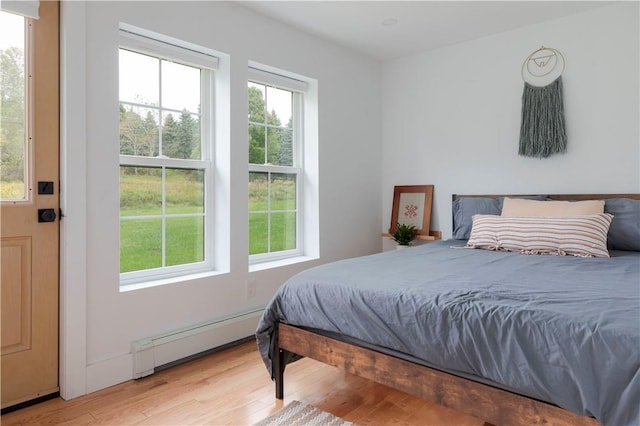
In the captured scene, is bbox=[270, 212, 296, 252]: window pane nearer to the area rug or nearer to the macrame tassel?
the area rug

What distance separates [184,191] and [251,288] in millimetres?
853

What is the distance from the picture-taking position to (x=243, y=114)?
9.64 feet

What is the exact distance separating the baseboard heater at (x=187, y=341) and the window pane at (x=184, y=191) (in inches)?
31.2

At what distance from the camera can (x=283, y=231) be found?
351 cm

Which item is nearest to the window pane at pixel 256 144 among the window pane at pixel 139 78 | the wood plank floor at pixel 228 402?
the window pane at pixel 139 78

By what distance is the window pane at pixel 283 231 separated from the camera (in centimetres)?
342

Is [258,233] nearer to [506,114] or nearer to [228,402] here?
[228,402]

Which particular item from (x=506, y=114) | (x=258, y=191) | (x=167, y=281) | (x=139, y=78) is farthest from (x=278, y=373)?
(x=506, y=114)

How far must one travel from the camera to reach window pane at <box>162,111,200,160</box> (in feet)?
8.89

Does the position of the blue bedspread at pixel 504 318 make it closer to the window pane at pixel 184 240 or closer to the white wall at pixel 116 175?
the white wall at pixel 116 175

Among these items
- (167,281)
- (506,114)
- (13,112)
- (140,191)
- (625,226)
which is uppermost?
(506,114)

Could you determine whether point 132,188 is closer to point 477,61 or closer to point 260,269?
point 260,269

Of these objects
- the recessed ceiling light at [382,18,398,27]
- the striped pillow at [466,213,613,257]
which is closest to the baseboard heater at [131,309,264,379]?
the striped pillow at [466,213,613,257]

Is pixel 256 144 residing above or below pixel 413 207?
above
